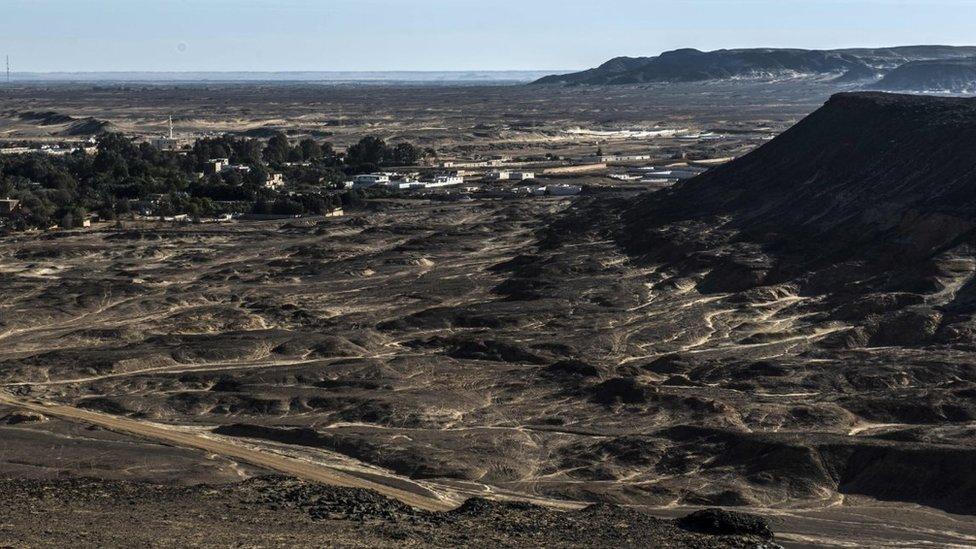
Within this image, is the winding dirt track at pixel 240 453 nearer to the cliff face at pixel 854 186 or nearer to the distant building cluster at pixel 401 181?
the cliff face at pixel 854 186

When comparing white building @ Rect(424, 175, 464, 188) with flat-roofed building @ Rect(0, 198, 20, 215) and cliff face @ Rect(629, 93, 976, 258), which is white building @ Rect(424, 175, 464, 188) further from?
flat-roofed building @ Rect(0, 198, 20, 215)

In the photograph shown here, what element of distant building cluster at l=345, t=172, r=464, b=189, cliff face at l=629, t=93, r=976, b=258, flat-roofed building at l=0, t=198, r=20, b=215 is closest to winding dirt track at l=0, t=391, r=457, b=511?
cliff face at l=629, t=93, r=976, b=258

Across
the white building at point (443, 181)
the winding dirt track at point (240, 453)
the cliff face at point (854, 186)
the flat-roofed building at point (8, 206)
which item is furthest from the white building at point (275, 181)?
the winding dirt track at point (240, 453)

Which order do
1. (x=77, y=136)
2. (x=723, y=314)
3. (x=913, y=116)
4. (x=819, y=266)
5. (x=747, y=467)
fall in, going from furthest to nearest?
(x=77, y=136), (x=913, y=116), (x=819, y=266), (x=723, y=314), (x=747, y=467)

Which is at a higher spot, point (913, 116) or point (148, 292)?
point (913, 116)

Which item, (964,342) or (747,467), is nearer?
(747,467)

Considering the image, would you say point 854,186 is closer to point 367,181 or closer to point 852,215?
point 852,215

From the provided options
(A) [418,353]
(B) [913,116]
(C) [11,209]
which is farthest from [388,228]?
(A) [418,353]

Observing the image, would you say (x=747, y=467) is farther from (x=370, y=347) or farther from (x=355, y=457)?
(x=370, y=347)
